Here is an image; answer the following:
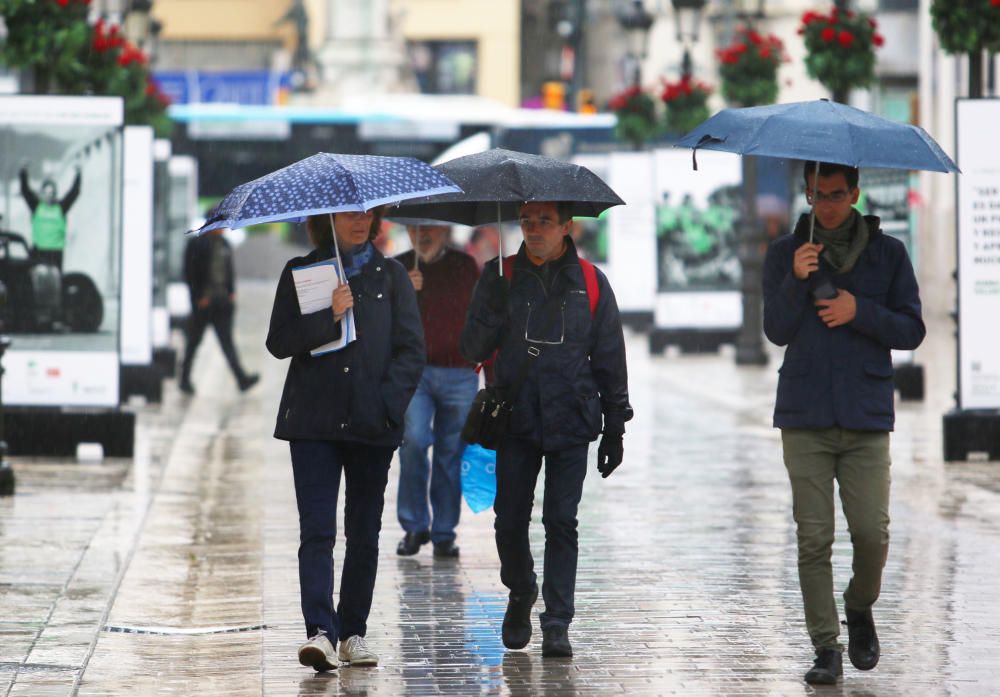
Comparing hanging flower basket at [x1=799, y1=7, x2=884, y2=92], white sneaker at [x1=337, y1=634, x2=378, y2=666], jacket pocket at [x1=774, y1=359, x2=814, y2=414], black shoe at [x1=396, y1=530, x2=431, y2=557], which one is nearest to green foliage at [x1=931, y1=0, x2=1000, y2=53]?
hanging flower basket at [x1=799, y1=7, x2=884, y2=92]

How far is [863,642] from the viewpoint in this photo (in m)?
7.48

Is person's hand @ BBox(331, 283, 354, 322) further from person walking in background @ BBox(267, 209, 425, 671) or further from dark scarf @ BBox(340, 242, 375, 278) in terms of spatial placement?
dark scarf @ BBox(340, 242, 375, 278)

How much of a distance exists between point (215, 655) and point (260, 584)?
153 centimetres

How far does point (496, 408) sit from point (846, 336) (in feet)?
4.38

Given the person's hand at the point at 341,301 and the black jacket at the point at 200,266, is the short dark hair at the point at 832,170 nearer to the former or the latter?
the person's hand at the point at 341,301

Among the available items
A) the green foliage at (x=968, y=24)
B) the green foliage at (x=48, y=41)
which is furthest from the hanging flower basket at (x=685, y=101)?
the green foliage at (x=968, y=24)

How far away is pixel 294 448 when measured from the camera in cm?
753

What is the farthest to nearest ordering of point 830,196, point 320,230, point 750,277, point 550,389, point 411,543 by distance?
point 750,277
point 411,543
point 550,389
point 320,230
point 830,196

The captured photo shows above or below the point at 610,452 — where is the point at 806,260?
above

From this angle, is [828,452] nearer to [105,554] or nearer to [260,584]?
[260,584]

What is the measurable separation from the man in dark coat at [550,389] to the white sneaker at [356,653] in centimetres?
58

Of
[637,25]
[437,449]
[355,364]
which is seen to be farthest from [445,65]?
[355,364]

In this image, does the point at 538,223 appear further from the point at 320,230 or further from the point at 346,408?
the point at 346,408

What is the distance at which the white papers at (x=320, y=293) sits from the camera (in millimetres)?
7426
